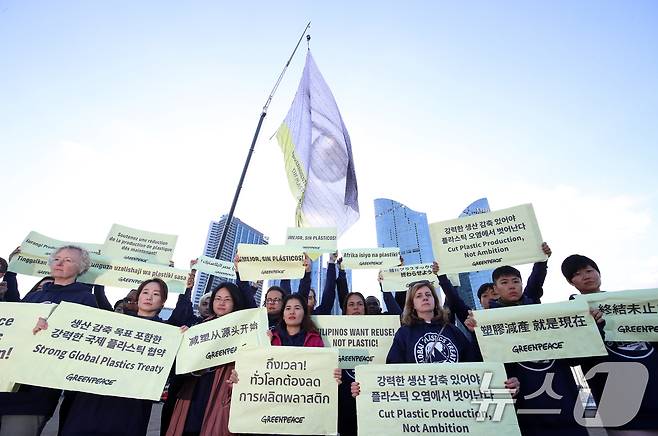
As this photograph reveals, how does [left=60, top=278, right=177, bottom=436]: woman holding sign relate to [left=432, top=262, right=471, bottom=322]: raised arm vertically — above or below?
below

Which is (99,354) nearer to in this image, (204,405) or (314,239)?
(204,405)

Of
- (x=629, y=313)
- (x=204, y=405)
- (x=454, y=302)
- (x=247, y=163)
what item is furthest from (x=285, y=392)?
(x=247, y=163)

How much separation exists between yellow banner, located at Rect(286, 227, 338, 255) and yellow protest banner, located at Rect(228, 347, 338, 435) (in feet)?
9.89

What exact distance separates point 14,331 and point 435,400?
13.2 feet

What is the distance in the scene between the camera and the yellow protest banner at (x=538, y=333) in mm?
3197

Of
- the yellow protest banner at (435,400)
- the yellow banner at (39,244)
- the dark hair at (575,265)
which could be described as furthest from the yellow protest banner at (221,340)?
the dark hair at (575,265)

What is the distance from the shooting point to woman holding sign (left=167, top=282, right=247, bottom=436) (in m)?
3.35

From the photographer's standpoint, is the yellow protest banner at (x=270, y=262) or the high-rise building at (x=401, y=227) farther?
the high-rise building at (x=401, y=227)

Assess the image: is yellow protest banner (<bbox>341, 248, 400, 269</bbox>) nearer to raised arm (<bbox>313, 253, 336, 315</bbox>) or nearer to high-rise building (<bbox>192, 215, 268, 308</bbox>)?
raised arm (<bbox>313, 253, 336, 315</bbox>)

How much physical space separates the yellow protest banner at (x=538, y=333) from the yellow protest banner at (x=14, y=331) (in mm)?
4384

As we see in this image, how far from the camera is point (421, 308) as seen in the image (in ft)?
13.4

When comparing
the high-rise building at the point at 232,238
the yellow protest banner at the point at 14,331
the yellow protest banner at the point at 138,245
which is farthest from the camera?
the high-rise building at the point at 232,238

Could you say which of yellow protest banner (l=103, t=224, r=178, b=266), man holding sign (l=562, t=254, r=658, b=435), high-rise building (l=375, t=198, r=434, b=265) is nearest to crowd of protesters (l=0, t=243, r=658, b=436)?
man holding sign (l=562, t=254, r=658, b=435)

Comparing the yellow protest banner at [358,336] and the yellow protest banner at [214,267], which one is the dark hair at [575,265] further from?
the yellow protest banner at [214,267]
